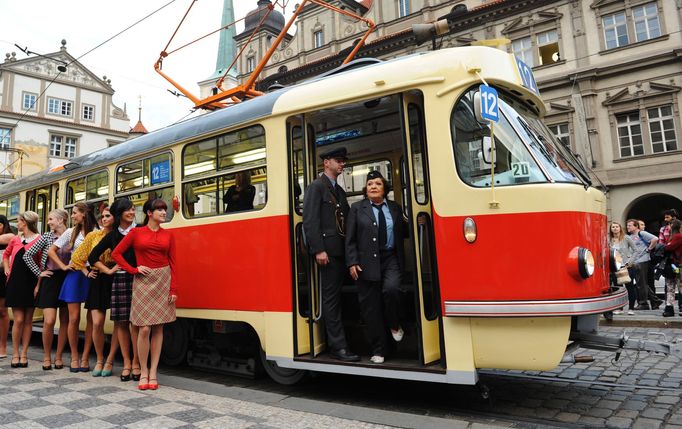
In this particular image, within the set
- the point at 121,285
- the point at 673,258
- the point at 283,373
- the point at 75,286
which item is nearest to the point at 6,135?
the point at 75,286

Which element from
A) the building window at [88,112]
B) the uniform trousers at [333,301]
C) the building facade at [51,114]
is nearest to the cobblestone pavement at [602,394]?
the uniform trousers at [333,301]

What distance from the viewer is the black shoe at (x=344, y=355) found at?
4.26 meters

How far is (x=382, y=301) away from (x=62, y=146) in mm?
40842

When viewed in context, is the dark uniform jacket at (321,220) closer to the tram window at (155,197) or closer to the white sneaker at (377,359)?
the white sneaker at (377,359)

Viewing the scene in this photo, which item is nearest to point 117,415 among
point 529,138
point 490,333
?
point 490,333

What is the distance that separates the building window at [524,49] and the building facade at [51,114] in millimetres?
29666

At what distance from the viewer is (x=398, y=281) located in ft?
13.9

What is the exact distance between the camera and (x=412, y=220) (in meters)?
4.08

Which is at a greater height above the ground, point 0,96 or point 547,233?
point 0,96

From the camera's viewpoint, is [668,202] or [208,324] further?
[668,202]

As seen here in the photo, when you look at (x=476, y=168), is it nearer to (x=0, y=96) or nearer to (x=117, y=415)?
(x=117, y=415)

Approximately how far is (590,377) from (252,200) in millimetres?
3796

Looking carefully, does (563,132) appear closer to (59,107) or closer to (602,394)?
(602,394)

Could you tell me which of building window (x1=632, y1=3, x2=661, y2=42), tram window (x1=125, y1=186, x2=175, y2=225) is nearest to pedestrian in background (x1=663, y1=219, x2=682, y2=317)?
tram window (x1=125, y1=186, x2=175, y2=225)
